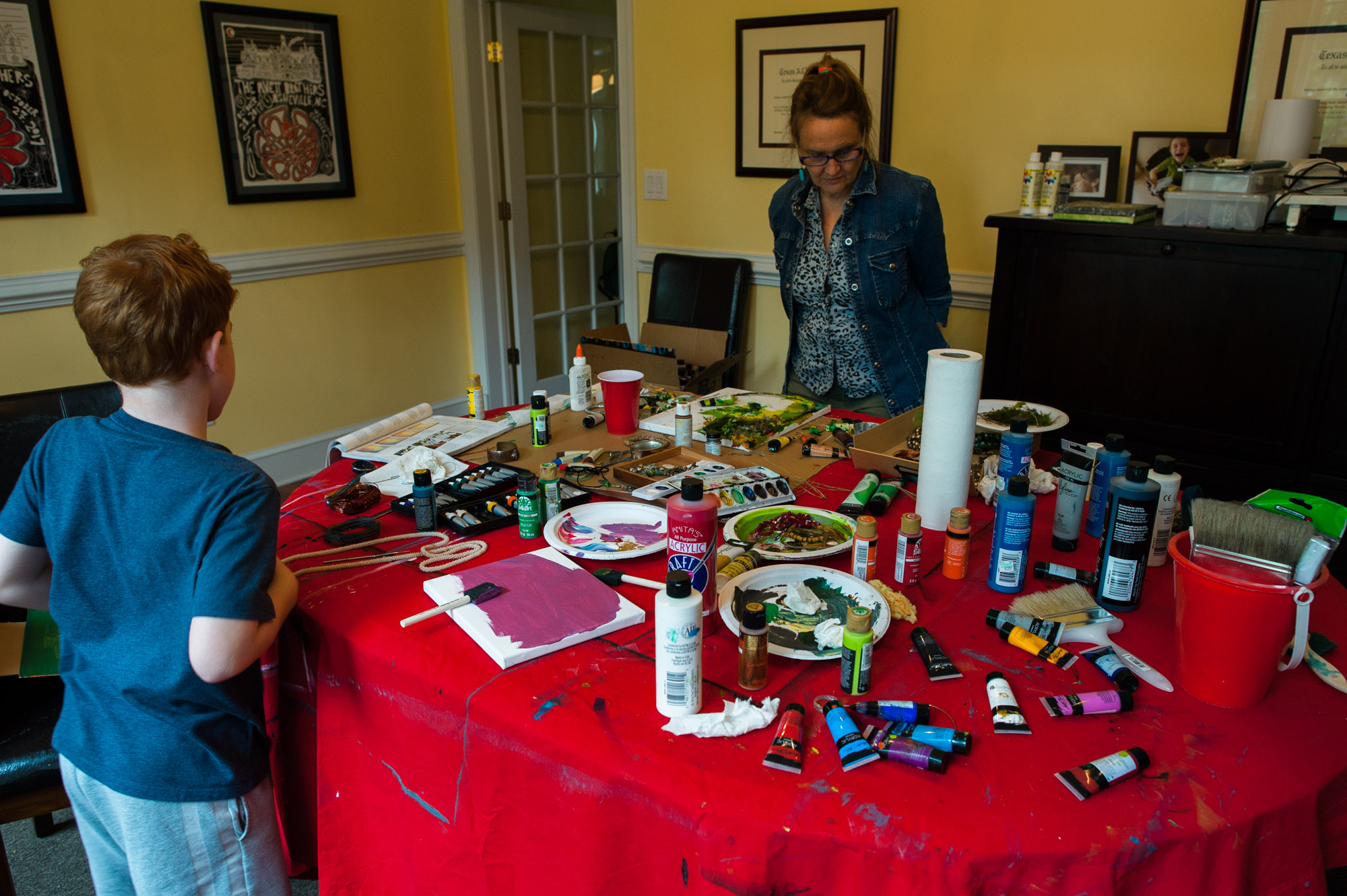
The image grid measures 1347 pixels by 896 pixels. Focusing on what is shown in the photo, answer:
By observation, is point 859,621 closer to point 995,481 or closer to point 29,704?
point 995,481

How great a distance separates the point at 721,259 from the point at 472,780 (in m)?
2.93

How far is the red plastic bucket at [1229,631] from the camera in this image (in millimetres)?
1017

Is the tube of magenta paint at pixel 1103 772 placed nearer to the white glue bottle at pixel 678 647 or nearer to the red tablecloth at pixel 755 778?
the red tablecloth at pixel 755 778

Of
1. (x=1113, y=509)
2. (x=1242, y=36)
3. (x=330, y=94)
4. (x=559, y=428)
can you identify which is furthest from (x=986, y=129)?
(x=330, y=94)

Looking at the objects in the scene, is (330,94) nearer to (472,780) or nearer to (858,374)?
(858,374)

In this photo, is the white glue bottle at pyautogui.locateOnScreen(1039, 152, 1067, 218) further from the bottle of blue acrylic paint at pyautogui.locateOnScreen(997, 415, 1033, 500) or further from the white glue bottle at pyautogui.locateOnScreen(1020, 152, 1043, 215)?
the bottle of blue acrylic paint at pyautogui.locateOnScreen(997, 415, 1033, 500)

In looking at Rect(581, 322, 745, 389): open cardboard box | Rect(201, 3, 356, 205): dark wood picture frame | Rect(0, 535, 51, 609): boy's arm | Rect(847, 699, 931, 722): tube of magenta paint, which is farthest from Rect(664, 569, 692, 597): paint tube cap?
Rect(201, 3, 356, 205): dark wood picture frame

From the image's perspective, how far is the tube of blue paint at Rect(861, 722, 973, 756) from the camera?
1.00m

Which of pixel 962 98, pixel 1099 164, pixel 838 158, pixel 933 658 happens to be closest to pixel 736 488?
pixel 933 658

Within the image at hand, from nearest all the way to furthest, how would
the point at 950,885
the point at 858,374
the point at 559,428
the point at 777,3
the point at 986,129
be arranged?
the point at 950,885, the point at 559,428, the point at 858,374, the point at 986,129, the point at 777,3

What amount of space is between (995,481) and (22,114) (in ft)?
11.0

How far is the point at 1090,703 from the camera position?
1.07 m

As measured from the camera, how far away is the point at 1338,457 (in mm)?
2250

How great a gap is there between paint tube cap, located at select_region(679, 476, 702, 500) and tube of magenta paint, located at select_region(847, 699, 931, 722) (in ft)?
1.13
